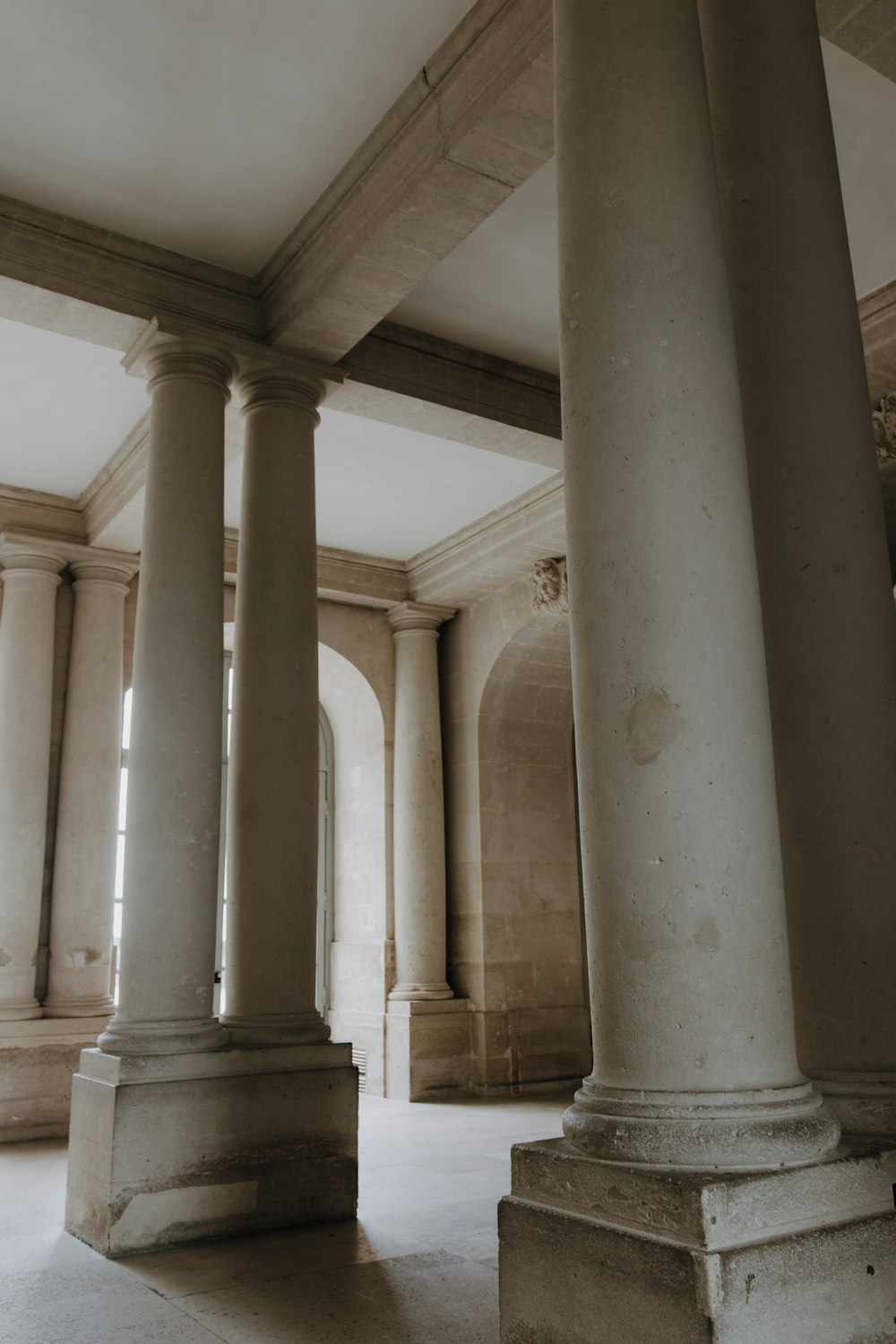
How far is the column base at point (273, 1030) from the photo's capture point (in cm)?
694

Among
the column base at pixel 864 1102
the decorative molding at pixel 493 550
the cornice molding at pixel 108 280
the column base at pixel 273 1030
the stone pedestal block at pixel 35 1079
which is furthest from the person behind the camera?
the decorative molding at pixel 493 550

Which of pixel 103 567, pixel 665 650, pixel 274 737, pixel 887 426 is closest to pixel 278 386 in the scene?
pixel 274 737

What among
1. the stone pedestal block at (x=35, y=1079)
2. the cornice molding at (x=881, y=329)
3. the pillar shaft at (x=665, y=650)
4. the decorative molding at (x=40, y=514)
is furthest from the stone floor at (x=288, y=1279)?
the cornice molding at (x=881, y=329)

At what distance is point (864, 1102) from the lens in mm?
3656

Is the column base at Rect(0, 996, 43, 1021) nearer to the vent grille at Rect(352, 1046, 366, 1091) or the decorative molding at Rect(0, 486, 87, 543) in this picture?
the vent grille at Rect(352, 1046, 366, 1091)

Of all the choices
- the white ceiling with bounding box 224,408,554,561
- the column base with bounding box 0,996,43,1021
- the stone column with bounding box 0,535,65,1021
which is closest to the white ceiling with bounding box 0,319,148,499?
the stone column with bounding box 0,535,65,1021

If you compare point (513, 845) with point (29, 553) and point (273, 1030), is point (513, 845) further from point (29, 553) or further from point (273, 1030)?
point (273, 1030)

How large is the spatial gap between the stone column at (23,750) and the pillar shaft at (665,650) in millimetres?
8959

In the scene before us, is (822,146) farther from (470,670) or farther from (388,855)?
(388,855)

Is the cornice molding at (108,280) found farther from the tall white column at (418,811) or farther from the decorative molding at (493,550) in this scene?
the tall white column at (418,811)

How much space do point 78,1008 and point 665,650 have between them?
947 cm

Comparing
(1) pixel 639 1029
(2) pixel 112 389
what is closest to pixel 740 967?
(1) pixel 639 1029

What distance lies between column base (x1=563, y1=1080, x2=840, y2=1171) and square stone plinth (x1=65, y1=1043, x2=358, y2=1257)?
3853mm

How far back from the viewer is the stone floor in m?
4.86
